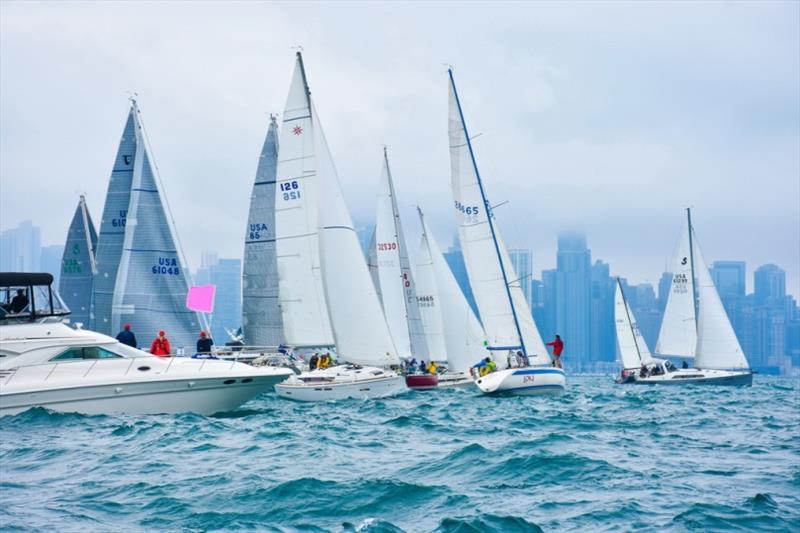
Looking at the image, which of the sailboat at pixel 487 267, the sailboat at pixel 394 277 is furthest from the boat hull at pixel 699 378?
the sailboat at pixel 487 267

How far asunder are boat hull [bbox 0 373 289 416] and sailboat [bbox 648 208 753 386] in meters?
38.8

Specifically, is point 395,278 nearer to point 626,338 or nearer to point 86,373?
point 86,373

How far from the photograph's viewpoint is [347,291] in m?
31.4

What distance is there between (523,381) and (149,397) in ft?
43.6

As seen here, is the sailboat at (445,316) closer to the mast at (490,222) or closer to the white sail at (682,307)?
the mast at (490,222)

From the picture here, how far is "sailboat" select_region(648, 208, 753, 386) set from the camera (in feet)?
184

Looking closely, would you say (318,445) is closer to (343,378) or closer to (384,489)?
(384,489)

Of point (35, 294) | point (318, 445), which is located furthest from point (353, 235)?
point (318, 445)

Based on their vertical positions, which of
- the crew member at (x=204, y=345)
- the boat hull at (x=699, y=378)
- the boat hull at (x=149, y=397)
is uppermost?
the crew member at (x=204, y=345)

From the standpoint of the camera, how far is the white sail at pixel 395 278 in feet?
142

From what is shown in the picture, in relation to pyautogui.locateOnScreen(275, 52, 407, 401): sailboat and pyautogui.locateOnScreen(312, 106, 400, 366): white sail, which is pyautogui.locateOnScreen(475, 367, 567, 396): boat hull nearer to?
pyautogui.locateOnScreen(275, 52, 407, 401): sailboat

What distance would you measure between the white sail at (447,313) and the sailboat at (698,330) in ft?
55.8

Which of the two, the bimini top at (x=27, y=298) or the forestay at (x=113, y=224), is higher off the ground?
the forestay at (x=113, y=224)

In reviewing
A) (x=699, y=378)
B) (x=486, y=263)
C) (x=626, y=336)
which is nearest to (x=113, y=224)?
(x=486, y=263)
